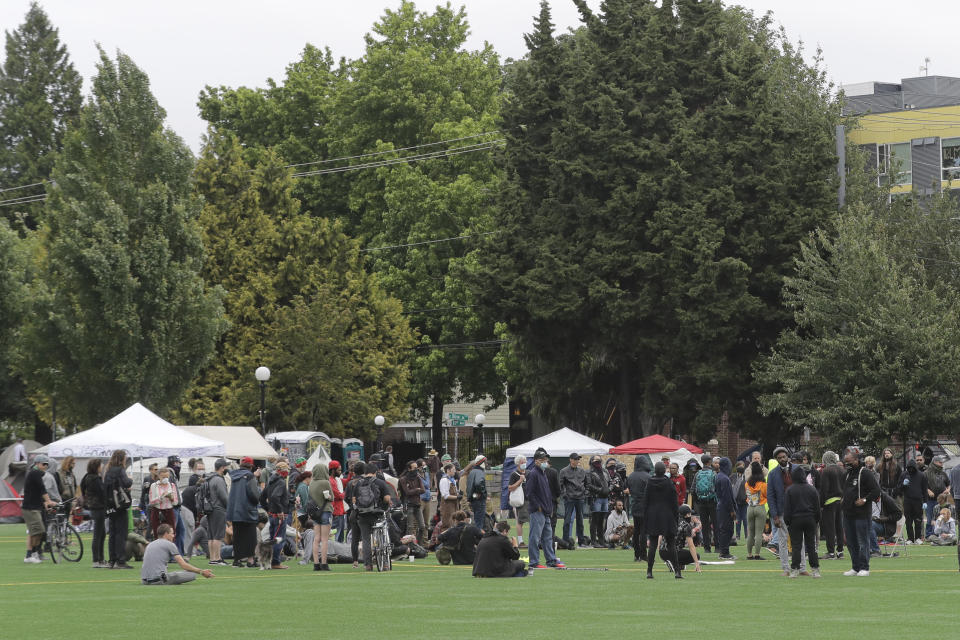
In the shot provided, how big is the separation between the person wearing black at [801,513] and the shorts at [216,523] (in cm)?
1011

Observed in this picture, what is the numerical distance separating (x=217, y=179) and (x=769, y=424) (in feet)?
77.4

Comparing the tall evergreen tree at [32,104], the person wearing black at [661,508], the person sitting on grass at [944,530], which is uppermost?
the tall evergreen tree at [32,104]

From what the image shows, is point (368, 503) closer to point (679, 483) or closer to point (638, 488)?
point (638, 488)

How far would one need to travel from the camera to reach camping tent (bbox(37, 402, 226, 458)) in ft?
112

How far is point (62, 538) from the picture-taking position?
91.1 feet

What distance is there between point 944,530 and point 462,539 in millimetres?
11022

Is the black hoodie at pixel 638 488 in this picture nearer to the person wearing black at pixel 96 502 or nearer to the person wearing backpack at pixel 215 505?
the person wearing backpack at pixel 215 505

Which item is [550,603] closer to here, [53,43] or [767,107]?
[767,107]


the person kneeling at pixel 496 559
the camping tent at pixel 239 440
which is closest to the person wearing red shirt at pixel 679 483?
the person kneeling at pixel 496 559

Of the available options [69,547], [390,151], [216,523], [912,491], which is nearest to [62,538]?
[69,547]

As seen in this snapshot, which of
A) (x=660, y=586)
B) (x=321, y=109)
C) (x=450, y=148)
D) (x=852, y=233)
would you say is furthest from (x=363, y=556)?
(x=321, y=109)

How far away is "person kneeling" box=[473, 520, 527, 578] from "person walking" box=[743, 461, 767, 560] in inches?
225

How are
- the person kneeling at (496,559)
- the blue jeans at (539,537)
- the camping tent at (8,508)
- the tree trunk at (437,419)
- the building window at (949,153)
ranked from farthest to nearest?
the building window at (949,153)
the tree trunk at (437,419)
the camping tent at (8,508)
the blue jeans at (539,537)
the person kneeling at (496,559)

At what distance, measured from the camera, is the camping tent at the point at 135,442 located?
112 ft
